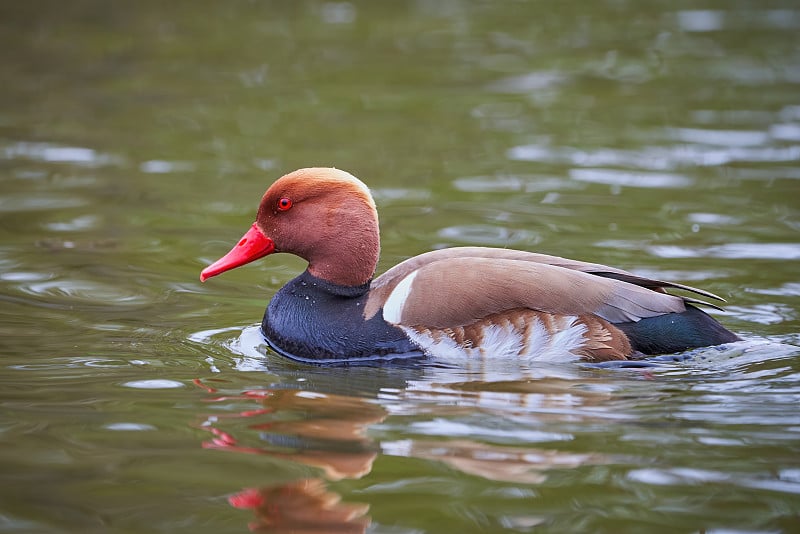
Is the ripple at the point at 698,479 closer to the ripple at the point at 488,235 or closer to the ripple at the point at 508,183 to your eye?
the ripple at the point at 488,235

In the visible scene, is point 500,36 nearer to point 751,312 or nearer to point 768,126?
point 768,126

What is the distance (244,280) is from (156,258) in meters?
0.73

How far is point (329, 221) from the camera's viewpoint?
6.62 m

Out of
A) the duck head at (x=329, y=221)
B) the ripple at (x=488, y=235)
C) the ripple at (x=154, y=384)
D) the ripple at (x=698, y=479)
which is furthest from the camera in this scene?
the ripple at (x=488, y=235)

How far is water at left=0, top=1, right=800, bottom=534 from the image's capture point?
4801 mm

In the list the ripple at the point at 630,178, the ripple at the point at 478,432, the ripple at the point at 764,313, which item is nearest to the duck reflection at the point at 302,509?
the ripple at the point at 478,432

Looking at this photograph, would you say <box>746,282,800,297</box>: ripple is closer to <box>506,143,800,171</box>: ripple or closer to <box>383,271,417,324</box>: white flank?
<box>383,271,417,324</box>: white flank

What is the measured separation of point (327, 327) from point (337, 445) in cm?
138

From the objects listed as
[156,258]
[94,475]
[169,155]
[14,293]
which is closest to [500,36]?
[169,155]

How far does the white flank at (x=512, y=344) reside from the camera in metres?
6.27

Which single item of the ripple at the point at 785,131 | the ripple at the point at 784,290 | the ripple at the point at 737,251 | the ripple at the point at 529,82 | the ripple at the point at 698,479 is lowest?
the ripple at the point at 784,290

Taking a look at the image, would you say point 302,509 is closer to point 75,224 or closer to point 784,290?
point 784,290

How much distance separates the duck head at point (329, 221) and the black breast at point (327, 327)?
0.28 ft

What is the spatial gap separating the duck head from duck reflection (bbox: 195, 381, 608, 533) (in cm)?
91
